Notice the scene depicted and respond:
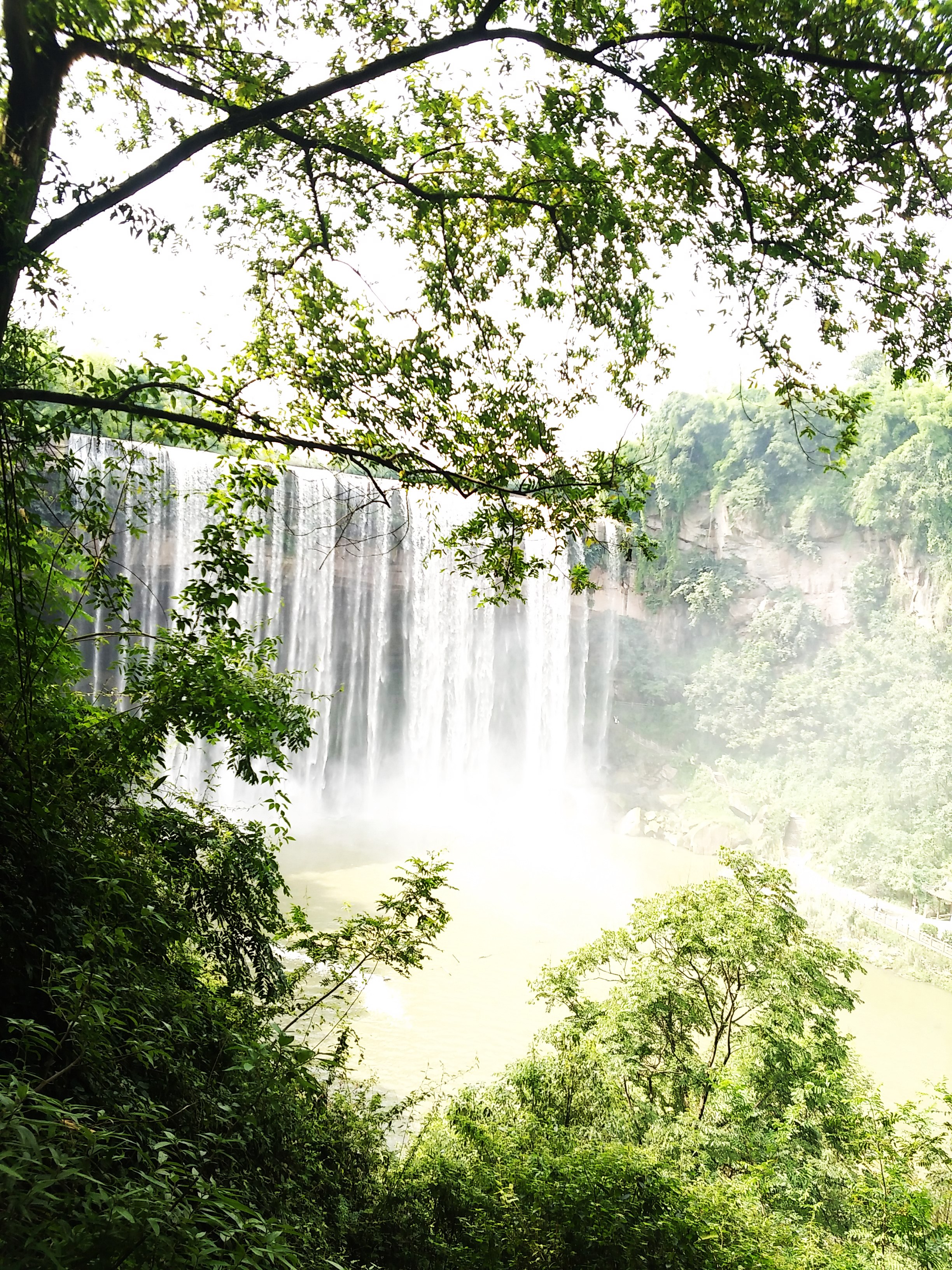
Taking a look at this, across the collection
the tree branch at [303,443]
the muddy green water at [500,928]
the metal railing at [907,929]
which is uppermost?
the tree branch at [303,443]

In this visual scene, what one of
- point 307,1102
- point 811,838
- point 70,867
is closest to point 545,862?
point 811,838

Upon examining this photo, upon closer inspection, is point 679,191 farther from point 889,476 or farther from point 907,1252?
point 889,476

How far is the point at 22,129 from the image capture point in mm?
3402

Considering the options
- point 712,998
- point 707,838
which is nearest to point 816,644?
point 707,838

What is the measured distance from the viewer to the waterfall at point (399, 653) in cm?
2156

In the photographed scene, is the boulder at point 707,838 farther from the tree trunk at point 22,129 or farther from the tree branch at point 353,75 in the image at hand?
the tree trunk at point 22,129

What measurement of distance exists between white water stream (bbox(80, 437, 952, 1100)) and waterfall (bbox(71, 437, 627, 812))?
0.07 m

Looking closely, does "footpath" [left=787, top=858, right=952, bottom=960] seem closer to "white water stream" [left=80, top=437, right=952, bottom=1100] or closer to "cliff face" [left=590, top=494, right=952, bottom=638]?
"white water stream" [left=80, top=437, right=952, bottom=1100]

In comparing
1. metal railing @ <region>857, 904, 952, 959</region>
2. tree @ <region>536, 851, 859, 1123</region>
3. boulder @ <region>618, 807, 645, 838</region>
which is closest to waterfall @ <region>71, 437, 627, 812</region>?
boulder @ <region>618, 807, 645, 838</region>

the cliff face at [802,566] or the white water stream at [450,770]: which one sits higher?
the cliff face at [802,566]

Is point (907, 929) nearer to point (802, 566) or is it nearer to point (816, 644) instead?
point (816, 644)

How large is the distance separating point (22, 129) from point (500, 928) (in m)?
17.7

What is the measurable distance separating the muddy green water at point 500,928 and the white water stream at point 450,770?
0.06 meters

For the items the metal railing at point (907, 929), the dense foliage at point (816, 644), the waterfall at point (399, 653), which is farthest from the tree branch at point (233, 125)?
the metal railing at point (907, 929)
